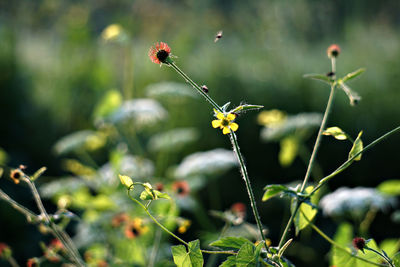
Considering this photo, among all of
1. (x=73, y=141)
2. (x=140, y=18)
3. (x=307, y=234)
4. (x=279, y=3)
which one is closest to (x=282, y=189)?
(x=73, y=141)

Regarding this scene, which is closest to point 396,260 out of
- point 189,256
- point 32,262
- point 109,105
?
point 189,256

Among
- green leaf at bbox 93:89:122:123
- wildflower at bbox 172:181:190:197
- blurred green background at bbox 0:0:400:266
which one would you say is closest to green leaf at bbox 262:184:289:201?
wildflower at bbox 172:181:190:197

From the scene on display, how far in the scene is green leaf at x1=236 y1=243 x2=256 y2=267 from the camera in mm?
473

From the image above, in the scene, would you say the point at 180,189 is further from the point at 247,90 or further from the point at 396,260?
the point at 247,90

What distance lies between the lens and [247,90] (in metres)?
2.51

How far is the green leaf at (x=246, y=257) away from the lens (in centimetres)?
47

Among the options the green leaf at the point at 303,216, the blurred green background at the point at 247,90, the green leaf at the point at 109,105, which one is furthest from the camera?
the blurred green background at the point at 247,90

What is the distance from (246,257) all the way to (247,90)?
2.08 metres

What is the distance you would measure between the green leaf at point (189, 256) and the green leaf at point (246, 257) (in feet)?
0.16

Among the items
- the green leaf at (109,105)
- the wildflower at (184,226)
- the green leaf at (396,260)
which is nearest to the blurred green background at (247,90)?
the green leaf at (109,105)

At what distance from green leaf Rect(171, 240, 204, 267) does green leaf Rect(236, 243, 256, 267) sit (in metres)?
0.05

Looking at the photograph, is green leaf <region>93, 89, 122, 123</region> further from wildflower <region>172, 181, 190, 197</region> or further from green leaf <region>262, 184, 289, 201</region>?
green leaf <region>262, 184, 289, 201</region>

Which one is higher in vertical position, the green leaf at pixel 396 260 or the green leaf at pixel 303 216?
the green leaf at pixel 303 216

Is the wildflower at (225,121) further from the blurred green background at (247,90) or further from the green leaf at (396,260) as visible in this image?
the blurred green background at (247,90)
